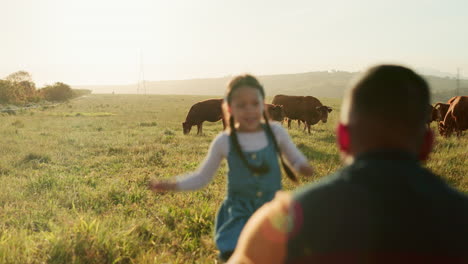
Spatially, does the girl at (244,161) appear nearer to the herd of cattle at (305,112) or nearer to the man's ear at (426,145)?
the man's ear at (426,145)

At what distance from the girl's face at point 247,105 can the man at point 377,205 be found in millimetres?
1435

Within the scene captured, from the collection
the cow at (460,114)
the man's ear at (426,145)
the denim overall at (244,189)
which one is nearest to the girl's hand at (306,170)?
the denim overall at (244,189)

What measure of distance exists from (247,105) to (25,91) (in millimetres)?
69415

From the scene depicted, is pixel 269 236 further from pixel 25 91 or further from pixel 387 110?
pixel 25 91

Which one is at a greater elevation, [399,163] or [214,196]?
[399,163]

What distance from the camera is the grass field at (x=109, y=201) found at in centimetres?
365

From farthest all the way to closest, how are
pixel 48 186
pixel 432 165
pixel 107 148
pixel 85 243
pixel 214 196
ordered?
pixel 107 148, pixel 432 165, pixel 48 186, pixel 214 196, pixel 85 243

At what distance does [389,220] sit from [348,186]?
0.13m

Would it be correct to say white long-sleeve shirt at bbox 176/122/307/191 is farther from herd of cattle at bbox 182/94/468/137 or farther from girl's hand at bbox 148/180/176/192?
herd of cattle at bbox 182/94/468/137

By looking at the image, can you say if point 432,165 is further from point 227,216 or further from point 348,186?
point 348,186

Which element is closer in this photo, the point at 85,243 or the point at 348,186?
the point at 348,186

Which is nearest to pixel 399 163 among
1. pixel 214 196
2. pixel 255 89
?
pixel 255 89

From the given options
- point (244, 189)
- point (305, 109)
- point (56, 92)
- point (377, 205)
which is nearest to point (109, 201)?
point (244, 189)

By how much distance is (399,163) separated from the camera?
3.33ft
